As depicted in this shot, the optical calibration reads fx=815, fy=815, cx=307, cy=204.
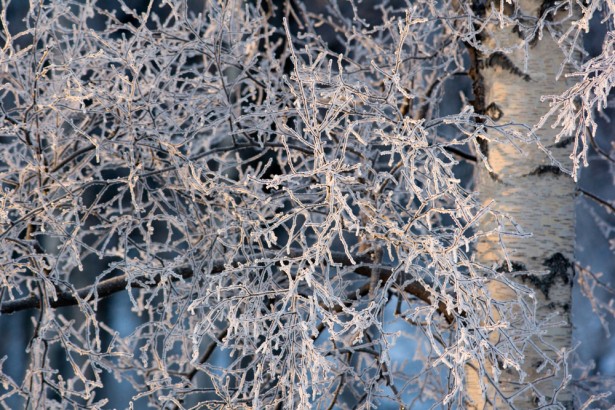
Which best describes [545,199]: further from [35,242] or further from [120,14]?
[120,14]

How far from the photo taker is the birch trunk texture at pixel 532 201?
8.63 feet

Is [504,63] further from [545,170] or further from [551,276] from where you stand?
[551,276]

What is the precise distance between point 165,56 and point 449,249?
1360 mm

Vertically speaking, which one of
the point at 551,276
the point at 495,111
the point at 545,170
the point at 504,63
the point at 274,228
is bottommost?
the point at 551,276

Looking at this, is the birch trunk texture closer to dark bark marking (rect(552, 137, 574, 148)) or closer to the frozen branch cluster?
dark bark marking (rect(552, 137, 574, 148))

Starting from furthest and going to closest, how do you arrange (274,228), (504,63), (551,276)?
1. (504,63)
2. (551,276)
3. (274,228)

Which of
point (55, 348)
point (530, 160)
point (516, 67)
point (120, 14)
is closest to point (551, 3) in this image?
point (516, 67)

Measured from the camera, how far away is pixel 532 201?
8.76 feet

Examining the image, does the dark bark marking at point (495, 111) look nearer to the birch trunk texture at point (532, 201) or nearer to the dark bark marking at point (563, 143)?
the birch trunk texture at point (532, 201)

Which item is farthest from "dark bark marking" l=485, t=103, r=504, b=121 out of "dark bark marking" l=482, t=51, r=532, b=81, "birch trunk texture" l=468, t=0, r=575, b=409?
"dark bark marking" l=482, t=51, r=532, b=81

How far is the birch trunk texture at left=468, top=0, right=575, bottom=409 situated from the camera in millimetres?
2629

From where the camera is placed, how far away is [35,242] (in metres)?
2.47

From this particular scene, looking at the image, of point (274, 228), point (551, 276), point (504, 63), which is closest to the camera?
point (274, 228)

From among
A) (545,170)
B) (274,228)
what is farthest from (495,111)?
(274,228)
